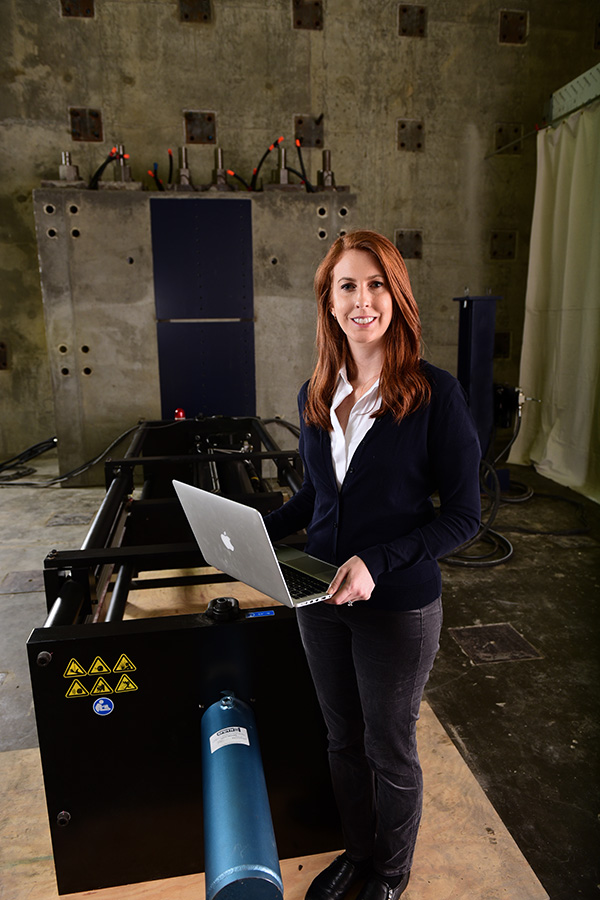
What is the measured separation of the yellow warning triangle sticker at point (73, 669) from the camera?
4.10 feet

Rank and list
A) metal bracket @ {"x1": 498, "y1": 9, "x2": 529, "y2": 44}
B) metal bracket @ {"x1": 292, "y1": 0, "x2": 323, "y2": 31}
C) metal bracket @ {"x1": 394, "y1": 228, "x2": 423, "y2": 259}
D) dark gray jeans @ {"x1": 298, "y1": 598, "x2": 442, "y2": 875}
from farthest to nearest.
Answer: metal bracket @ {"x1": 394, "y1": 228, "x2": 423, "y2": 259}
metal bracket @ {"x1": 498, "y1": 9, "x2": 529, "y2": 44}
metal bracket @ {"x1": 292, "y1": 0, "x2": 323, "y2": 31}
dark gray jeans @ {"x1": 298, "y1": 598, "x2": 442, "y2": 875}

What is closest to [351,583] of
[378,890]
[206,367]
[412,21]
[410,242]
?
[378,890]

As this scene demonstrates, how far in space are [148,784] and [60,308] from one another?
165 inches

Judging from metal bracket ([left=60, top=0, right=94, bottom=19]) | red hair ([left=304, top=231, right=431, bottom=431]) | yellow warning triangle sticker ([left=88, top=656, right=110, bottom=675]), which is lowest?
yellow warning triangle sticker ([left=88, top=656, right=110, bottom=675])

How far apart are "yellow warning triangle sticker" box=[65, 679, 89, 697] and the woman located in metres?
0.47

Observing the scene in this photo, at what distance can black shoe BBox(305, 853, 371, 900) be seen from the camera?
4.33 ft

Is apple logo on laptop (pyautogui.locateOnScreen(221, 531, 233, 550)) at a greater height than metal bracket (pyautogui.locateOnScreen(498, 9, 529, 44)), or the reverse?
metal bracket (pyautogui.locateOnScreen(498, 9, 529, 44))

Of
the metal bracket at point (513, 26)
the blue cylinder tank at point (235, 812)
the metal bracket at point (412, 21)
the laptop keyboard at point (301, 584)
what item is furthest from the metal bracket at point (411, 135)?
the blue cylinder tank at point (235, 812)

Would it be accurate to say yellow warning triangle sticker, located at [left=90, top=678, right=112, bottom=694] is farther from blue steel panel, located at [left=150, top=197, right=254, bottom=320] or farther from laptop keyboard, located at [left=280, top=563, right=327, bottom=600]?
blue steel panel, located at [left=150, top=197, right=254, bottom=320]

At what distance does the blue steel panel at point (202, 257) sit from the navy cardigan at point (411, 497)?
3947 mm

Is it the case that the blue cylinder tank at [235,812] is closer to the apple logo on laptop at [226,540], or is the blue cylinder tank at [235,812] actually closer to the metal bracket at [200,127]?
the apple logo on laptop at [226,540]

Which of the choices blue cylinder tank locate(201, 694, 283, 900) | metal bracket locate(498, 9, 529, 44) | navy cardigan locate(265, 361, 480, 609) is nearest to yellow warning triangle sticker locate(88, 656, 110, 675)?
blue cylinder tank locate(201, 694, 283, 900)

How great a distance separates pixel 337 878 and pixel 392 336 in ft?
3.84

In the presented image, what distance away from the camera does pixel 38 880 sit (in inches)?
55.2
